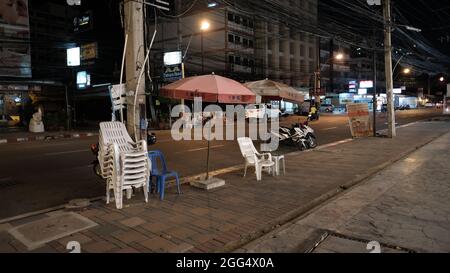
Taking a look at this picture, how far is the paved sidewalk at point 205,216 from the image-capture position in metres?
4.37

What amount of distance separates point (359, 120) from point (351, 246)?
1500cm

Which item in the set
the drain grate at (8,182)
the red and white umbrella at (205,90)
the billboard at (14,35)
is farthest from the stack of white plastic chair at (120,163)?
the billboard at (14,35)

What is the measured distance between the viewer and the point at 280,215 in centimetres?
555

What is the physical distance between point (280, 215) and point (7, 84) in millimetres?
24206

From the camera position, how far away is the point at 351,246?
14.3ft

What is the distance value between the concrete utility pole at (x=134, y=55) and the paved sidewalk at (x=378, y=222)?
343cm

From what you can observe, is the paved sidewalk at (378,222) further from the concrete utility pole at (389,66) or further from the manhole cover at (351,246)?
the concrete utility pole at (389,66)

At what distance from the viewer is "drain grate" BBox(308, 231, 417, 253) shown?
13.9 feet

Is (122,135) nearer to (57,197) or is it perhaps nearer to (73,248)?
(57,197)

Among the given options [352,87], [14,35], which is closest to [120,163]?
[14,35]

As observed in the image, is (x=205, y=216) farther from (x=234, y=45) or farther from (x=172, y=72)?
(x=234, y=45)

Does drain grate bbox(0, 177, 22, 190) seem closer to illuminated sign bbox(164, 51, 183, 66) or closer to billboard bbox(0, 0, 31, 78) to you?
illuminated sign bbox(164, 51, 183, 66)

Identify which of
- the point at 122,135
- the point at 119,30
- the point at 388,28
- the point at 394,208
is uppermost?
the point at 119,30
